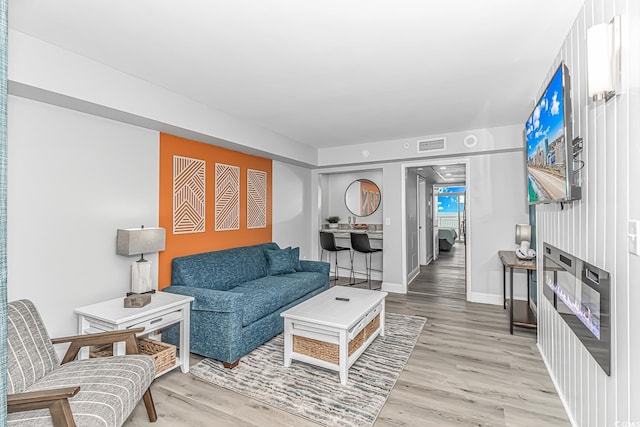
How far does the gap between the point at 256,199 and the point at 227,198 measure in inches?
24.0

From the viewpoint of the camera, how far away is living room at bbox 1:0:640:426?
1.35 meters

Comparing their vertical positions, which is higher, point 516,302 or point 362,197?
point 362,197

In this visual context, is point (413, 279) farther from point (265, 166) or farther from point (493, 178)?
point (265, 166)

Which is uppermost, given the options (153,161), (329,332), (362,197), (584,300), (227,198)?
(153,161)

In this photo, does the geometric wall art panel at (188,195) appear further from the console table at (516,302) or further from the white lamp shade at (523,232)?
the white lamp shade at (523,232)

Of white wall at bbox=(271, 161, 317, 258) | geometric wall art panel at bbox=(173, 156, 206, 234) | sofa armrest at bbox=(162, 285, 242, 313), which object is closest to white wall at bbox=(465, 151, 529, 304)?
white wall at bbox=(271, 161, 317, 258)

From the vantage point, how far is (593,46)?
1.31 meters

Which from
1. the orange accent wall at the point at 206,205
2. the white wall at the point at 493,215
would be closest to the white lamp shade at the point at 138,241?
the orange accent wall at the point at 206,205

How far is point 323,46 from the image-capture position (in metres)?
2.24

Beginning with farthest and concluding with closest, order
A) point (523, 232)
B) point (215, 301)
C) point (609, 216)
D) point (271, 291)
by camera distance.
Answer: point (523, 232)
point (271, 291)
point (215, 301)
point (609, 216)

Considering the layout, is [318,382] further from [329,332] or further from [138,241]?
[138,241]

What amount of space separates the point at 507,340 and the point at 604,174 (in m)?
2.41

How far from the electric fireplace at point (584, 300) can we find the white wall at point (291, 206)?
12.2 ft

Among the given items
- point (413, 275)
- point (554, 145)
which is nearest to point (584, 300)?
point (554, 145)
